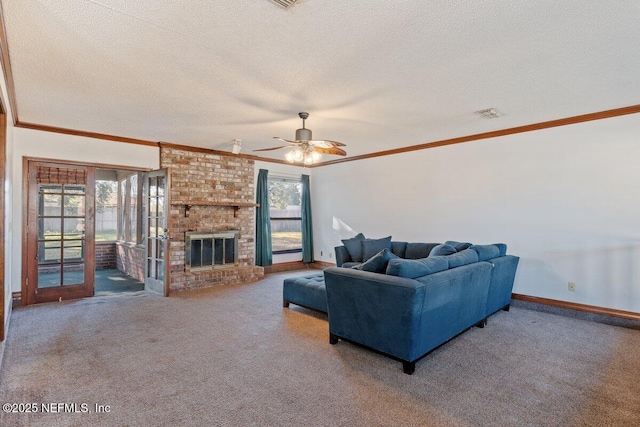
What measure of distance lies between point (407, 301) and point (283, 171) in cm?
517

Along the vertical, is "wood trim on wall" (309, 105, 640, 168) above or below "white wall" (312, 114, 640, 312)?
above

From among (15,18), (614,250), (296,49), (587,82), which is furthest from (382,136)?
(15,18)

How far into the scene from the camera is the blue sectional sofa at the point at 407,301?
2.53 m

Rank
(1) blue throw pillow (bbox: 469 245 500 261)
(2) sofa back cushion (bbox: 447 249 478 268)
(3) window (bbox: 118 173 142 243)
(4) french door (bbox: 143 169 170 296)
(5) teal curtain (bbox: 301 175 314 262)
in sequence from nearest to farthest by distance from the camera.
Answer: (2) sofa back cushion (bbox: 447 249 478 268)
(1) blue throw pillow (bbox: 469 245 500 261)
(4) french door (bbox: 143 169 170 296)
(3) window (bbox: 118 173 142 243)
(5) teal curtain (bbox: 301 175 314 262)

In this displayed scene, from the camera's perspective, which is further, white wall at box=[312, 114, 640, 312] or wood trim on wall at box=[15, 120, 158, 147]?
wood trim on wall at box=[15, 120, 158, 147]

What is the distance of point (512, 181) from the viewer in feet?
14.9

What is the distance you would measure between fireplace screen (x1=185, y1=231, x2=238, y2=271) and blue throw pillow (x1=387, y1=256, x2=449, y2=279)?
13.1 ft

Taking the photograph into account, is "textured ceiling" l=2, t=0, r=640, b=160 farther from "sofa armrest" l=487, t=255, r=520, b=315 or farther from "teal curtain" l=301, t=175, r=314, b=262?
"teal curtain" l=301, t=175, r=314, b=262

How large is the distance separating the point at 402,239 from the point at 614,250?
287cm

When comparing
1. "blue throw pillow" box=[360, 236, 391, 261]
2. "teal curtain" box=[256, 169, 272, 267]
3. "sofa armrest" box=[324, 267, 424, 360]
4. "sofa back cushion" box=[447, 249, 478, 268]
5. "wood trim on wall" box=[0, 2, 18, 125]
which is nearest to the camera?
"wood trim on wall" box=[0, 2, 18, 125]

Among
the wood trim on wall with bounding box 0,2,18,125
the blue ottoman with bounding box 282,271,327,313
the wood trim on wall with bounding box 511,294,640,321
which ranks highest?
the wood trim on wall with bounding box 0,2,18,125

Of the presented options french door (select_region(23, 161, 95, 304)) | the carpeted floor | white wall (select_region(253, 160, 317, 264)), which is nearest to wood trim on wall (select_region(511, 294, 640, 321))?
the carpeted floor

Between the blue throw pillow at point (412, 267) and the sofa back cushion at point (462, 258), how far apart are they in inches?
10.2

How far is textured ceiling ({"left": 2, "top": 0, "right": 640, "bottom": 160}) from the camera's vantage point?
2.00 m
